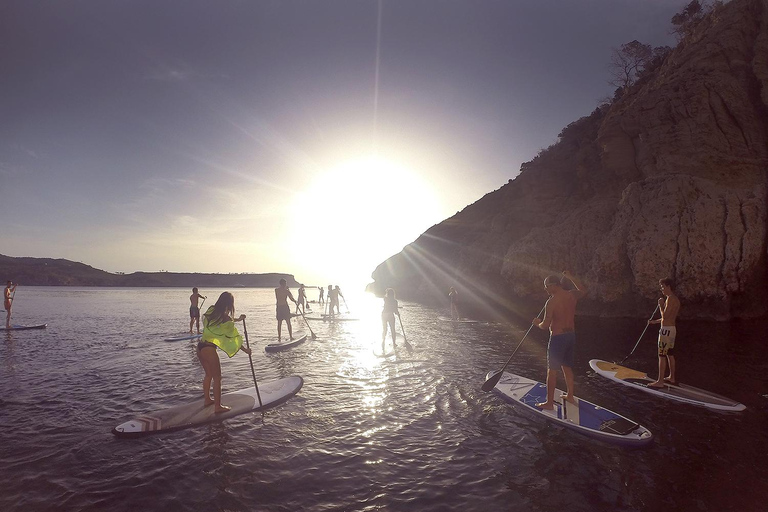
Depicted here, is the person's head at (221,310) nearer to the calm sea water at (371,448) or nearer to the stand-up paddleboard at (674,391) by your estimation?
the calm sea water at (371,448)

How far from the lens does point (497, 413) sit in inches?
330

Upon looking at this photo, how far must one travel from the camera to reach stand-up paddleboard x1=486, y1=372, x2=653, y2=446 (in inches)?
260

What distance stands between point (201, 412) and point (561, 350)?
8117 mm

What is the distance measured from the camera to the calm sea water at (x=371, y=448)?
5.05 meters

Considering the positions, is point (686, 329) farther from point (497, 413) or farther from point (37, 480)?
point (37, 480)

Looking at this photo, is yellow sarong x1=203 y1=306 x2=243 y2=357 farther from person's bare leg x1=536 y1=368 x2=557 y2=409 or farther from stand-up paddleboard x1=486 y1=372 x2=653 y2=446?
person's bare leg x1=536 y1=368 x2=557 y2=409

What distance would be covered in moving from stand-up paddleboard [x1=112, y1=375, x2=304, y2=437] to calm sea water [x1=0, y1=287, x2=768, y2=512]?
21 centimetres

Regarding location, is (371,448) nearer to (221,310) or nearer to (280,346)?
(221,310)

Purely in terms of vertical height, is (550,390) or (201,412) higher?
(550,390)

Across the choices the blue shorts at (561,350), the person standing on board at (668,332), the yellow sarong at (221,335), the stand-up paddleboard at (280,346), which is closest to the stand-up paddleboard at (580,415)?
the blue shorts at (561,350)

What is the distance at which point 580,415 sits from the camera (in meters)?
7.68

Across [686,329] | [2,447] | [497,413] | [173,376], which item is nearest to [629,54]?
[686,329]

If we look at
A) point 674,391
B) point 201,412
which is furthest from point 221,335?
point 674,391

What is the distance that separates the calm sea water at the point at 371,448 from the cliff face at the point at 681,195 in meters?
A: 15.4
